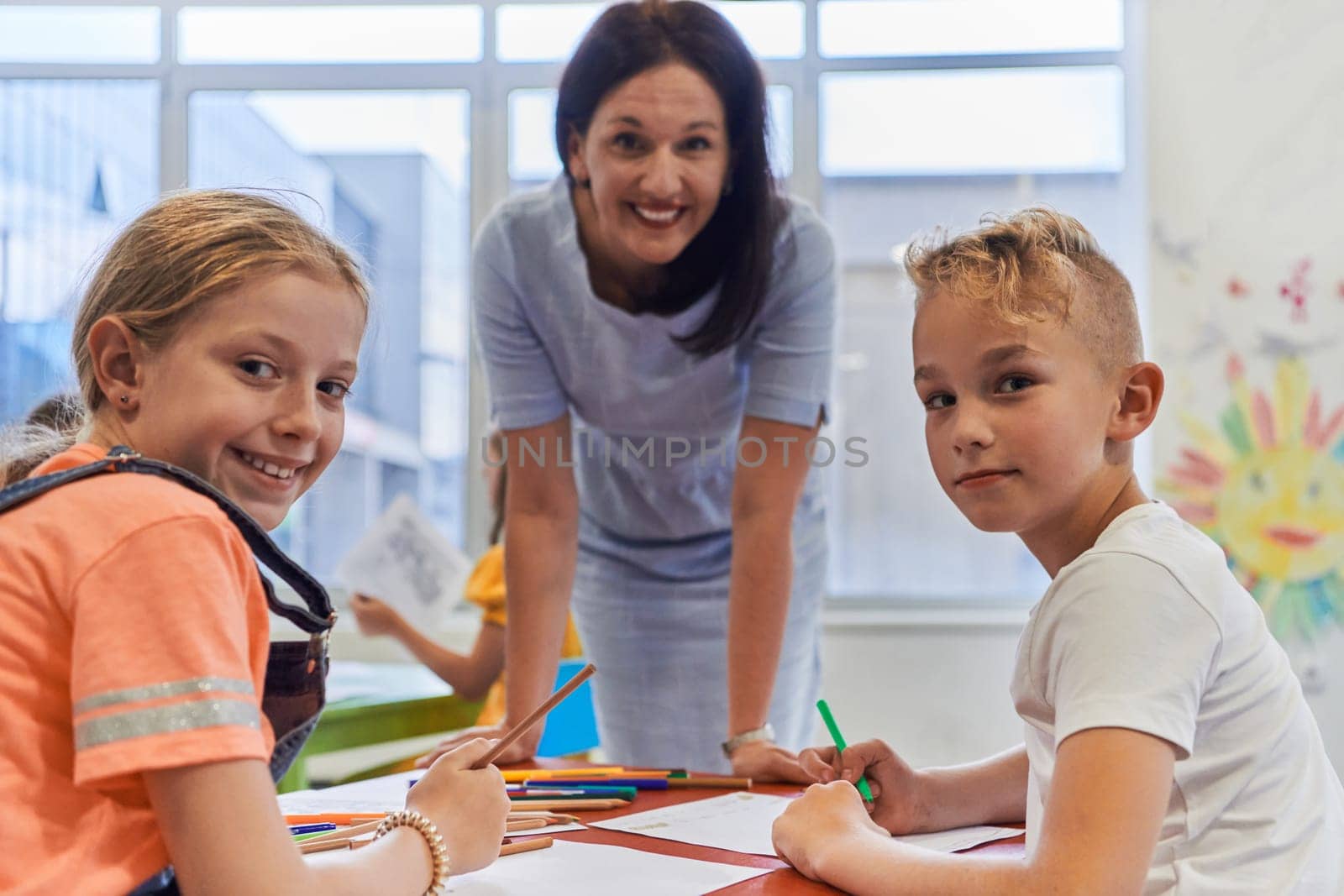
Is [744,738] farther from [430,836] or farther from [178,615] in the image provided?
[178,615]

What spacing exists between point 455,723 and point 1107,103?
2.64 meters

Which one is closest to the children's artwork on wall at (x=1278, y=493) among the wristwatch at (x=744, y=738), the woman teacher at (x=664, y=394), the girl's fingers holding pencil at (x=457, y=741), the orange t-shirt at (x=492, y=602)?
the orange t-shirt at (x=492, y=602)

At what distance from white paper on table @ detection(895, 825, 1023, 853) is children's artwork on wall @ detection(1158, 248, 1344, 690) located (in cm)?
241

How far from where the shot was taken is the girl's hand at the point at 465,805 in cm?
77

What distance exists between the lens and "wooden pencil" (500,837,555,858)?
0.85 meters

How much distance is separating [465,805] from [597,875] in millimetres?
96

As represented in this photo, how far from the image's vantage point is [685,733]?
68.9 inches

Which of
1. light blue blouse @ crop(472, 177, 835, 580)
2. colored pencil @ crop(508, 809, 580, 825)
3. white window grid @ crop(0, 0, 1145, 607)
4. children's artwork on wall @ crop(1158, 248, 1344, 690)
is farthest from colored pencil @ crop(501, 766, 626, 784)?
white window grid @ crop(0, 0, 1145, 607)

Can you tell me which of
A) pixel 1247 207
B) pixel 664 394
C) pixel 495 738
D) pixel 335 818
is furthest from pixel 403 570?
pixel 1247 207

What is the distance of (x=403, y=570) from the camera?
2.45 meters

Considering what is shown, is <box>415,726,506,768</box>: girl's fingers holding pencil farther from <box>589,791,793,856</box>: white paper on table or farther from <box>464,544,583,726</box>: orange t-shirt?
<box>464,544,583,726</box>: orange t-shirt

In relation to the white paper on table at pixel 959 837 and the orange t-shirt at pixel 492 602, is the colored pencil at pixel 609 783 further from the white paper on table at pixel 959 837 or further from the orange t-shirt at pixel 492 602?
the orange t-shirt at pixel 492 602

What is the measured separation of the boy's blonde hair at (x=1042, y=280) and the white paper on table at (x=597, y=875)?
43cm

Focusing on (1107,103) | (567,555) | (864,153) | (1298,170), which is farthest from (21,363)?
(1298,170)
